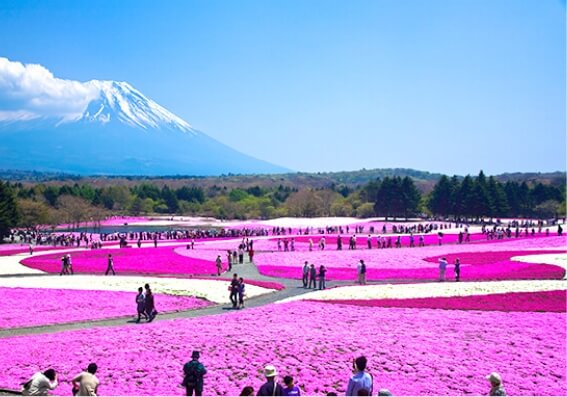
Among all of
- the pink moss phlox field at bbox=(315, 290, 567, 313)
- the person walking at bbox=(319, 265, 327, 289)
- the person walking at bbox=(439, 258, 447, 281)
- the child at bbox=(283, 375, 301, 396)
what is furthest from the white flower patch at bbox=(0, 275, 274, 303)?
the child at bbox=(283, 375, 301, 396)

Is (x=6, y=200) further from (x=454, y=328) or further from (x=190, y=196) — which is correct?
(x=190, y=196)

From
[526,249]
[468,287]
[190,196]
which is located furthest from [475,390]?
[190,196]

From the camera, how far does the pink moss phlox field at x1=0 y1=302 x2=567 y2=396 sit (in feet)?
54.4

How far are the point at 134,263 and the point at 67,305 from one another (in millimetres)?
19344

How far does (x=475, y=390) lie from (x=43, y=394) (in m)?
11.2

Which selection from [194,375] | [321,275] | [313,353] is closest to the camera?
[194,375]

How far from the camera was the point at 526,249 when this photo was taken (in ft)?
183

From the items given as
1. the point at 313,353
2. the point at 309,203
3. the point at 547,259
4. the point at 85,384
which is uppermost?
the point at 309,203

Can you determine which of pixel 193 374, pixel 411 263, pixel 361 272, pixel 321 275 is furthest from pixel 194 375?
pixel 411 263

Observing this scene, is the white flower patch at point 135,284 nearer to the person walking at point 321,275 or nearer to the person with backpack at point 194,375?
the person walking at point 321,275

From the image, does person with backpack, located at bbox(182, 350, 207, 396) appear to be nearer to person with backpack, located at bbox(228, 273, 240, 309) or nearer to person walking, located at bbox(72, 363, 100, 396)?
person walking, located at bbox(72, 363, 100, 396)

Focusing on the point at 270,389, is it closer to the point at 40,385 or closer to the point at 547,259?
the point at 40,385

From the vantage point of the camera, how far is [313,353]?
1870 cm

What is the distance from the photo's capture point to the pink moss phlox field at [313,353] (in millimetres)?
16578
